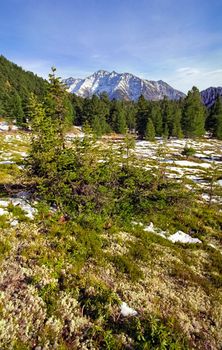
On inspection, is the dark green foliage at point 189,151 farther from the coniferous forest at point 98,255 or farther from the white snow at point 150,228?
the white snow at point 150,228

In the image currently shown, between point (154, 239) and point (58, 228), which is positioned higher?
point (58, 228)

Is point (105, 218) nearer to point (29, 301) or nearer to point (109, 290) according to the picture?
point (109, 290)

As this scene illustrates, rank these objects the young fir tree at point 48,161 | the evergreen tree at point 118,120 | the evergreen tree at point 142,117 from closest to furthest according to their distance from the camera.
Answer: the young fir tree at point 48,161 < the evergreen tree at point 142,117 < the evergreen tree at point 118,120

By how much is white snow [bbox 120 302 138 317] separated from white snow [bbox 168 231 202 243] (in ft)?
19.6

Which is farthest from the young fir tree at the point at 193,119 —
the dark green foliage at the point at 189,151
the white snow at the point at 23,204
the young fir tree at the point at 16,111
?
the white snow at the point at 23,204

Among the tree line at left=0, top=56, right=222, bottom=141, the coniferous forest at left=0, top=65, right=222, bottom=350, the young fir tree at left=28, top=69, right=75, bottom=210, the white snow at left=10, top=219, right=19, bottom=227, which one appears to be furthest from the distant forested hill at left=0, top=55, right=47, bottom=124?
the white snow at left=10, top=219, right=19, bottom=227

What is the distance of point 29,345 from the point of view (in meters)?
6.46

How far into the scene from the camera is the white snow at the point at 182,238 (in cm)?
1368

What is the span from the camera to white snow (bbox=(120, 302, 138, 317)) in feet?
26.3

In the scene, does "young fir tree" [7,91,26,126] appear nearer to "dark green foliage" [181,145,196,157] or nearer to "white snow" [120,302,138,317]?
"dark green foliage" [181,145,196,157]

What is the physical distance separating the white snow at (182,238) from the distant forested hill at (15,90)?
33.2 m

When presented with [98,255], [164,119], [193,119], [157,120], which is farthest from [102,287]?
[164,119]

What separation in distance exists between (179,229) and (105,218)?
461cm

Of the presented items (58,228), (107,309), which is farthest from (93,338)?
(58,228)
